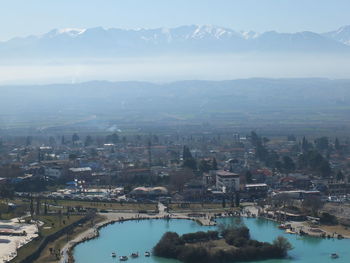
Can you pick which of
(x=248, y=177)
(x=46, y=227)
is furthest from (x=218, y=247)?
(x=248, y=177)

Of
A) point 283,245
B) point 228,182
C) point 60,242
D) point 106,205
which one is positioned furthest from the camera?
point 228,182

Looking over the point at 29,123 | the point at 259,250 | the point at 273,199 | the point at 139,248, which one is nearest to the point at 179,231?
the point at 139,248

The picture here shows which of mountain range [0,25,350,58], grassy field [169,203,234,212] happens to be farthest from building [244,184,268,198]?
mountain range [0,25,350,58]

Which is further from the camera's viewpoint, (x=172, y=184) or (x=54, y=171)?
(x=54, y=171)

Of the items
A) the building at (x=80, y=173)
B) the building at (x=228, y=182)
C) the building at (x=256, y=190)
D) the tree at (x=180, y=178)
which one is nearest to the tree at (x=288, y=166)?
the tree at (x=180, y=178)

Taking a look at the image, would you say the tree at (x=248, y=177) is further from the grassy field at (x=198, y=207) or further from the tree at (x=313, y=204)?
the tree at (x=313, y=204)

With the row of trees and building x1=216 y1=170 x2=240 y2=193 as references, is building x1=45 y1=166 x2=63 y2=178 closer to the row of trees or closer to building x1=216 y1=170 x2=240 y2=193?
building x1=216 y1=170 x2=240 y2=193

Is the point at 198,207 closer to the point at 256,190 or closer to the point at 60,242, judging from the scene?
the point at 256,190
